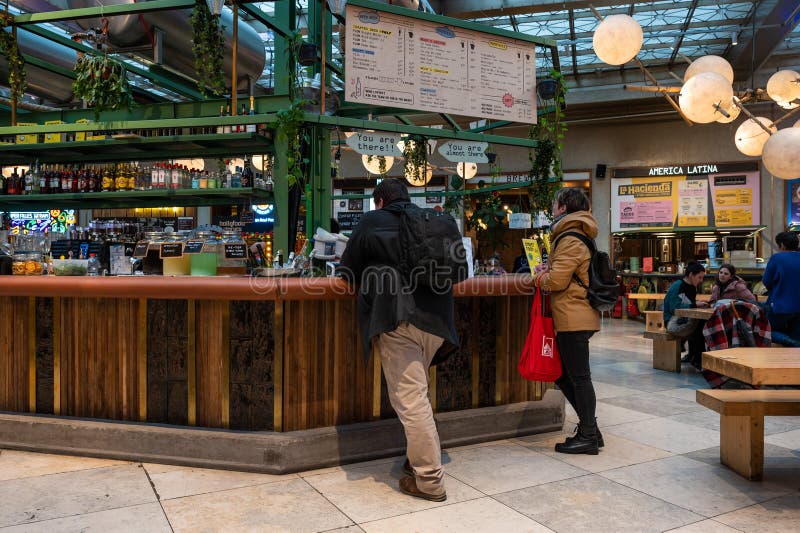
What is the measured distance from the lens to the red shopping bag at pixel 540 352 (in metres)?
3.72

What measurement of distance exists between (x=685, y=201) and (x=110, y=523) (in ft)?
43.6

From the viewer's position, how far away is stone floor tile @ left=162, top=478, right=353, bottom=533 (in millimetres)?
2658

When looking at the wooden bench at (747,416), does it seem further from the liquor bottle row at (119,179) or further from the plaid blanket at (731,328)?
the liquor bottle row at (119,179)

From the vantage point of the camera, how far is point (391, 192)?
3.09 metres

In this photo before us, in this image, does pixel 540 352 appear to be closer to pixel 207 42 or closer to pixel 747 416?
pixel 747 416

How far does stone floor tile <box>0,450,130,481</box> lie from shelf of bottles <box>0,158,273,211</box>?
8.22ft

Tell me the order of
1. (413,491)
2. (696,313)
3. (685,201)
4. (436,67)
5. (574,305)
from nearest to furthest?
1. (413,491)
2. (574,305)
3. (436,67)
4. (696,313)
5. (685,201)

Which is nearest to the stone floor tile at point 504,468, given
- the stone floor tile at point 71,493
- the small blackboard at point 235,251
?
the stone floor tile at point 71,493

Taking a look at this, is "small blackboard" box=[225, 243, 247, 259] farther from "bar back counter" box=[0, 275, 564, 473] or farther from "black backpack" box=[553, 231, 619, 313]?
"black backpack" box=[553, 231, 619, 313]

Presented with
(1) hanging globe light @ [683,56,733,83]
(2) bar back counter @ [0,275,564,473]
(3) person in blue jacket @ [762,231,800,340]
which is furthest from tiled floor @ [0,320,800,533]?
(1) hanging globe light @ [683,56,733,83]

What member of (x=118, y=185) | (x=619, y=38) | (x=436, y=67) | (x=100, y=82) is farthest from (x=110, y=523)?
(x=619, y=38)

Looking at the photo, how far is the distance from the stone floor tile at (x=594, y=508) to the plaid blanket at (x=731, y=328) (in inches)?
114

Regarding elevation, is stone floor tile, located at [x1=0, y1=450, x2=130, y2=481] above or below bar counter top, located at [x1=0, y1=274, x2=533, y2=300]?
below

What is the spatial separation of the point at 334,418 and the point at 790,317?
4.61 metres
